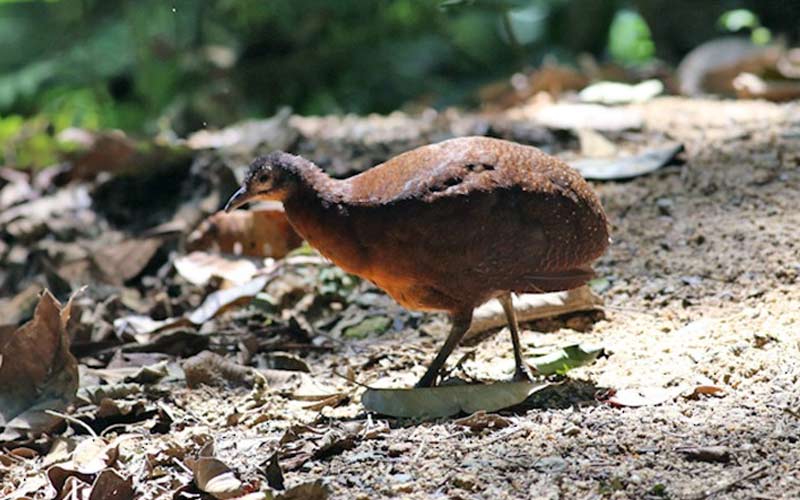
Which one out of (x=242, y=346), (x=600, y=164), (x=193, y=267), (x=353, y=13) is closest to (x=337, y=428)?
(x=242, y=346)

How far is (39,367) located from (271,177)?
106 centimetres

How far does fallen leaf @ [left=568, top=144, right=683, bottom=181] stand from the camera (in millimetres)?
5207

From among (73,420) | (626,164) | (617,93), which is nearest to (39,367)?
(73,420)

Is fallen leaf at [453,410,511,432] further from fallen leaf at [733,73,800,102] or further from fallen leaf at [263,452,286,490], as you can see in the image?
fallen leaf at [733,73,800,102]

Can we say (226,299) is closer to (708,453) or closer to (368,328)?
(368,328)

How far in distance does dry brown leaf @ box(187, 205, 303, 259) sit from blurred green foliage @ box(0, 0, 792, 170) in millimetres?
3690

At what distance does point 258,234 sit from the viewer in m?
5.27

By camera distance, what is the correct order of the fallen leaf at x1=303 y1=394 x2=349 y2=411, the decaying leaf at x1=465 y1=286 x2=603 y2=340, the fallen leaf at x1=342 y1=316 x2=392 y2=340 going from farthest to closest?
the fallen leaf at x1=342 y1=316 x2=392 y2=340
the decaying leaf at x1=465 y1=286 x2=603 y2=340
the fallen leaf at x1=303 y1=394 x2=349 y2=411

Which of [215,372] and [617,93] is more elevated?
[617,93]

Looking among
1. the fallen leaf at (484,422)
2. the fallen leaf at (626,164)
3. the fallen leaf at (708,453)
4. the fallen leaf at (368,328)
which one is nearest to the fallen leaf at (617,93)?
the fallen leaf at (626,164)

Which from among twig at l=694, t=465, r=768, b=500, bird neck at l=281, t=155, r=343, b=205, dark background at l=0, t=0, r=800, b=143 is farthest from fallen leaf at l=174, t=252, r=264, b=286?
dark background at l=0, t=0, r=800, b=143

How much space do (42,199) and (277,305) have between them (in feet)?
7.80

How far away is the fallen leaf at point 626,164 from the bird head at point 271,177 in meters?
1.93

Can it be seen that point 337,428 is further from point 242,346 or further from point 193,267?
point 193,267
